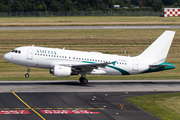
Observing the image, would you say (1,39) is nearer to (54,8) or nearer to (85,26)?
(85,26)

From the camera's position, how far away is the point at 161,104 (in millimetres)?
32812

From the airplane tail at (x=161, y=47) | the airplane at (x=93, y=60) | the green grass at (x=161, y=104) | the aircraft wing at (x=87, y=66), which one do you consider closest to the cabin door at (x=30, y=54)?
the airplane at (x=93, y=60)

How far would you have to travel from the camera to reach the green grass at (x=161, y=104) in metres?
29.0

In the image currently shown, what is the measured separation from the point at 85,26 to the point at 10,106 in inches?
2887

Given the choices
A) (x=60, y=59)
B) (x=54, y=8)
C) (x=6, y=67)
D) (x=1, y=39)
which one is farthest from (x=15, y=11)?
(x=60, y=59)

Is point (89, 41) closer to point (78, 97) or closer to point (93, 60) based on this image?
point (93, 60)

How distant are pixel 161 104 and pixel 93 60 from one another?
45.7ft

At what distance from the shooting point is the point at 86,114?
2880 cm

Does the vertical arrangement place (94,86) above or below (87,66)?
below

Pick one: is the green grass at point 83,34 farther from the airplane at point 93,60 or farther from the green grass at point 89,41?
the airplane at point 93,60

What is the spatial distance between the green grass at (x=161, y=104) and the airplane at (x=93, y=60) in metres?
7.62

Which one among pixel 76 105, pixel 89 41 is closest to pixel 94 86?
pixel 76 105

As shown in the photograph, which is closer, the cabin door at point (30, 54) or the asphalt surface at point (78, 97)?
the asphalt surface at point (78, 97)

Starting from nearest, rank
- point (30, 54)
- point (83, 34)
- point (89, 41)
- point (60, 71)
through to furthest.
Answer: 1. point (60, 71)
2. point (30, 54)
3. point (89, 41)
4. point (83, 34)
